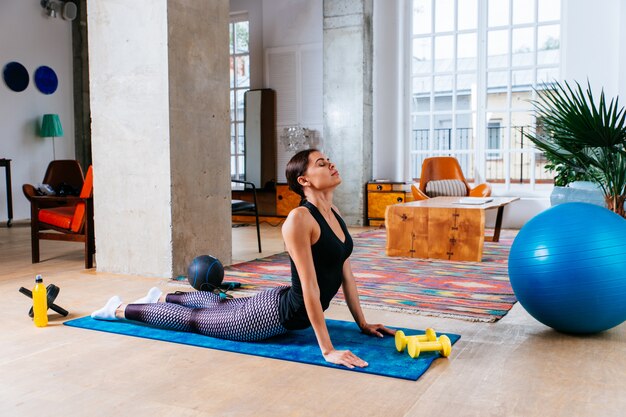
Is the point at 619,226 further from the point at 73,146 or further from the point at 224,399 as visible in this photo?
the point at 73,146

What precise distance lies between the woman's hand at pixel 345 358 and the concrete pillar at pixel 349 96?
19.8 ft

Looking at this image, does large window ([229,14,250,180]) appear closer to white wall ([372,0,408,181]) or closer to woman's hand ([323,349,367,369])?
white wall ([372,0,408,181])

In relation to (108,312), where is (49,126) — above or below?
above

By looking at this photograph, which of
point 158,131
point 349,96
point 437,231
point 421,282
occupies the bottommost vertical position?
A: point 421,282

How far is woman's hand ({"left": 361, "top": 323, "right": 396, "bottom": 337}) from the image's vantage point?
2.85 meters

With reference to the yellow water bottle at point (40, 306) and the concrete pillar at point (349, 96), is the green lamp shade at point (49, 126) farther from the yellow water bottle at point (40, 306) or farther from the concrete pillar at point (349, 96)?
the yellow water bottle at point (40, 306)

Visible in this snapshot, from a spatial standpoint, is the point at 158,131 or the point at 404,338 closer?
the point at 404,338

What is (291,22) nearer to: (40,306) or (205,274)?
(205,274)

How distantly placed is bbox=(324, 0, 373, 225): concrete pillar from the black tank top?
5.78 metres

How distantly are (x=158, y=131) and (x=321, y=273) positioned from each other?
92.7 inches

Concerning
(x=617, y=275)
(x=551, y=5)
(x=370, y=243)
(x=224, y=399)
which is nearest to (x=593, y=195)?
(x=370, y=243)

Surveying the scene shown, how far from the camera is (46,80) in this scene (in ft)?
31.4

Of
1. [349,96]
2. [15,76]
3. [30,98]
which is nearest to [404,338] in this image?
[349,96]

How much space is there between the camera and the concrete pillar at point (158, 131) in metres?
4.47
